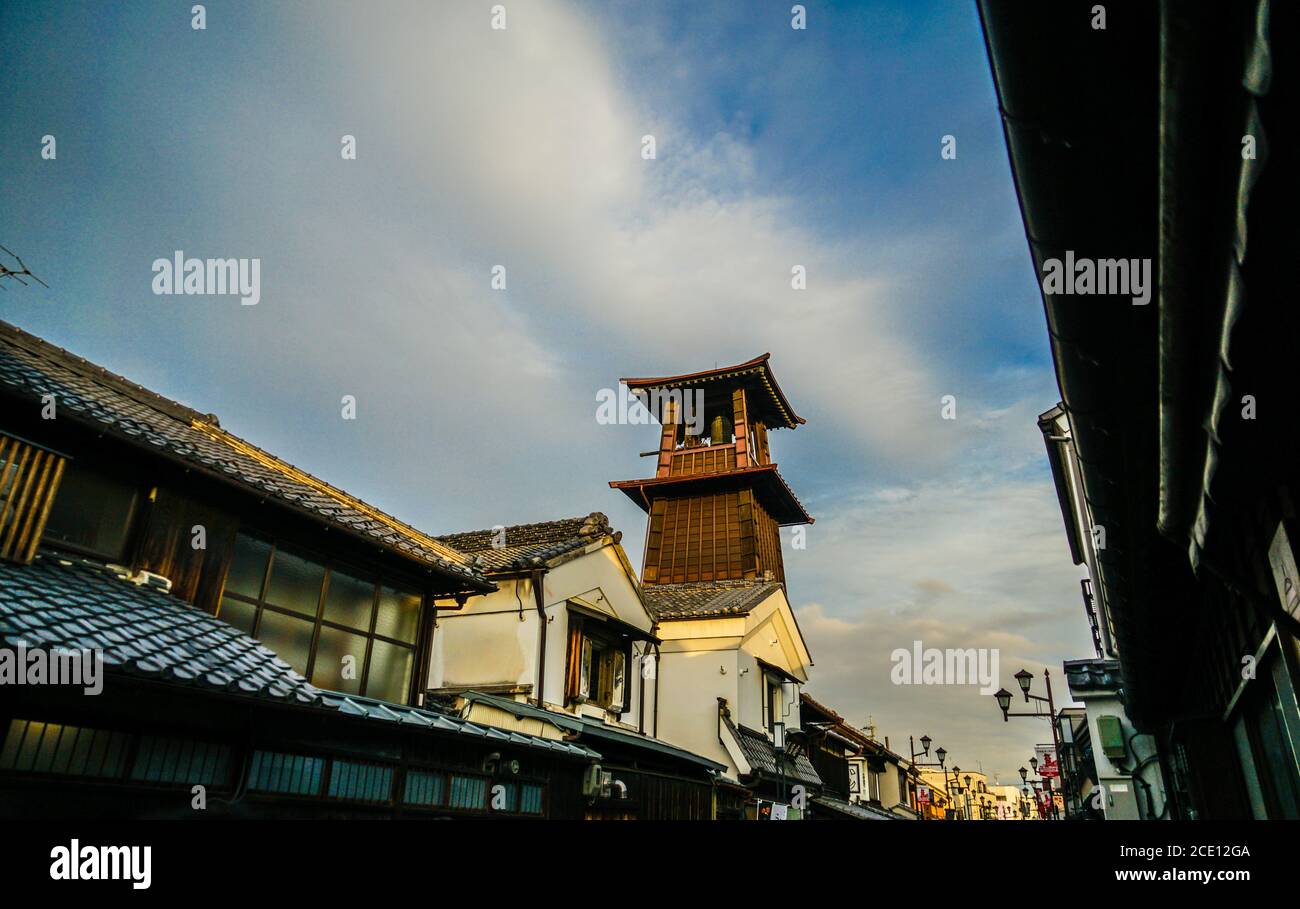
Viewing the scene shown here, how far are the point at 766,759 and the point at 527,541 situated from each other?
11881 mm

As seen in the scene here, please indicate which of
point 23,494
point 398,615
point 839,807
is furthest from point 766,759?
point 23,494

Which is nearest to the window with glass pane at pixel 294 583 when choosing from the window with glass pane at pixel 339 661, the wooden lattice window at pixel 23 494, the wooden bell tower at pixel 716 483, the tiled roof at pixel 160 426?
the window with glass pane at pixel 339 661

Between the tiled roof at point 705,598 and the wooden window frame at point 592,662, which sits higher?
the tiled roof at point 705,598

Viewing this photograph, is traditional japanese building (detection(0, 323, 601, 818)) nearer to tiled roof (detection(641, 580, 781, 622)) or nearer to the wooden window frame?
the wooden window frame

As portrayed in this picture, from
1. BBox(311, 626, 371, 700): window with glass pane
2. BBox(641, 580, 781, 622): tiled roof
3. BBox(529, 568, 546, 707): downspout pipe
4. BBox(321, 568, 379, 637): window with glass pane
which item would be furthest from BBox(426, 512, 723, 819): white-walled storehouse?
BBox(321, 568, 379, 637): window with glass pane

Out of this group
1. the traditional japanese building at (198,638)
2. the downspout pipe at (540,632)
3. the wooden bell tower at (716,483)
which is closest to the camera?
the traditional japanese building at (198,638)

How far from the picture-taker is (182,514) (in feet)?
37.8

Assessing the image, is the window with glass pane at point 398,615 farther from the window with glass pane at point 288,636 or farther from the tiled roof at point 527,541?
the tiled roof at point 527,541

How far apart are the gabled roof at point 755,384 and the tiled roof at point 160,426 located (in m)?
22.1

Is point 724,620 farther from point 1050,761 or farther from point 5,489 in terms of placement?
point 1050,761

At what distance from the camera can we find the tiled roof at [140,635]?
7715 mm

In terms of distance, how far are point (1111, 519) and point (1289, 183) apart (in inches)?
137

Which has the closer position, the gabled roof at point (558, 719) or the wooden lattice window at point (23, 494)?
the wooden lattice window at point (23, 494)
